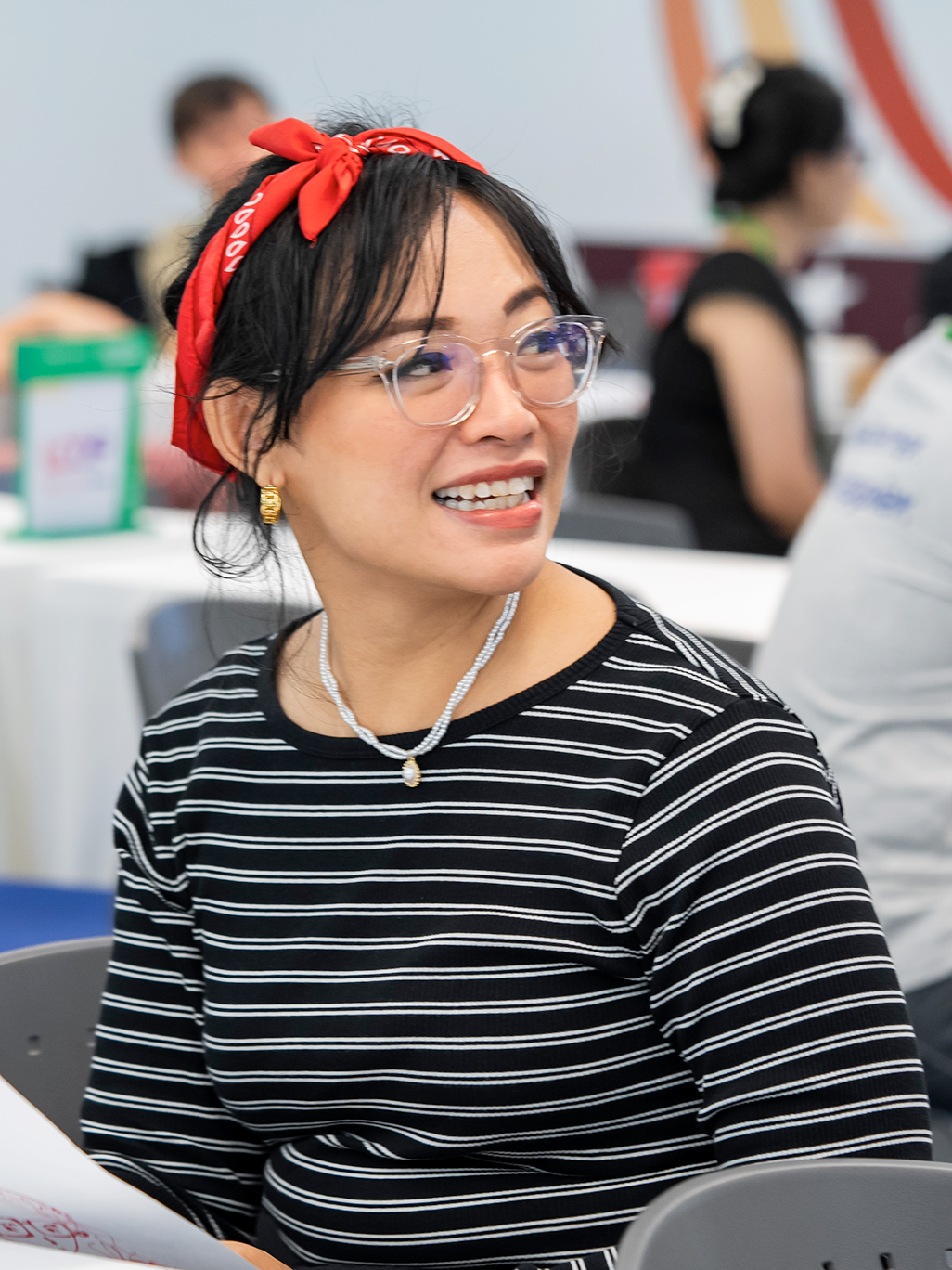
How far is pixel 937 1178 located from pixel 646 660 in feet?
1.13

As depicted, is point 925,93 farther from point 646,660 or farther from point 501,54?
point 646,660

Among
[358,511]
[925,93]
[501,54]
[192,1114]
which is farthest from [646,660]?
[501,54]

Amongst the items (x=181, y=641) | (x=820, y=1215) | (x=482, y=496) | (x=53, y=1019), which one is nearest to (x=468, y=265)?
(x=482, y=496)

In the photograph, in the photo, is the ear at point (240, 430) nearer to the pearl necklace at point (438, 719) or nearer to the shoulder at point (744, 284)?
the pearl necklace at point (438, 719)

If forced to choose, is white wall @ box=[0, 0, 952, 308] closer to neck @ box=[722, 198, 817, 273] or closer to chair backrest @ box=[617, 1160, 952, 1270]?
neck @ box=[722, 198, 817, 273]

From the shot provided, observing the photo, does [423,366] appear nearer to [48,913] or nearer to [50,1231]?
[50,1231]

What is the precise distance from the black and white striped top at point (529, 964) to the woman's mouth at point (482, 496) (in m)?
0.12

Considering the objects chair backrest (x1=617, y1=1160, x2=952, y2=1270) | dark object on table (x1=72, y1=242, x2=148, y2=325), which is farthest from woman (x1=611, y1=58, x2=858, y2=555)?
dark object on table (x1=72, y1=242, x2=148, y2=325)

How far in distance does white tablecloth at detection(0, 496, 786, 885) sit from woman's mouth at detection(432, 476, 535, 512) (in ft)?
4.47

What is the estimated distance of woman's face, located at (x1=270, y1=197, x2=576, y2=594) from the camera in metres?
0.88

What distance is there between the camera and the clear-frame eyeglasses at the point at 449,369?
0.87m

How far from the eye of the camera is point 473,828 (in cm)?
92

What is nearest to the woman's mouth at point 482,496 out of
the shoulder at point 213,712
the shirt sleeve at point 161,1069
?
the shoulder at point 213,712

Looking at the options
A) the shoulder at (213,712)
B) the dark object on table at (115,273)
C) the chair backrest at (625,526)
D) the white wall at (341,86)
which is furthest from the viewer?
the white wall at (341,86)
